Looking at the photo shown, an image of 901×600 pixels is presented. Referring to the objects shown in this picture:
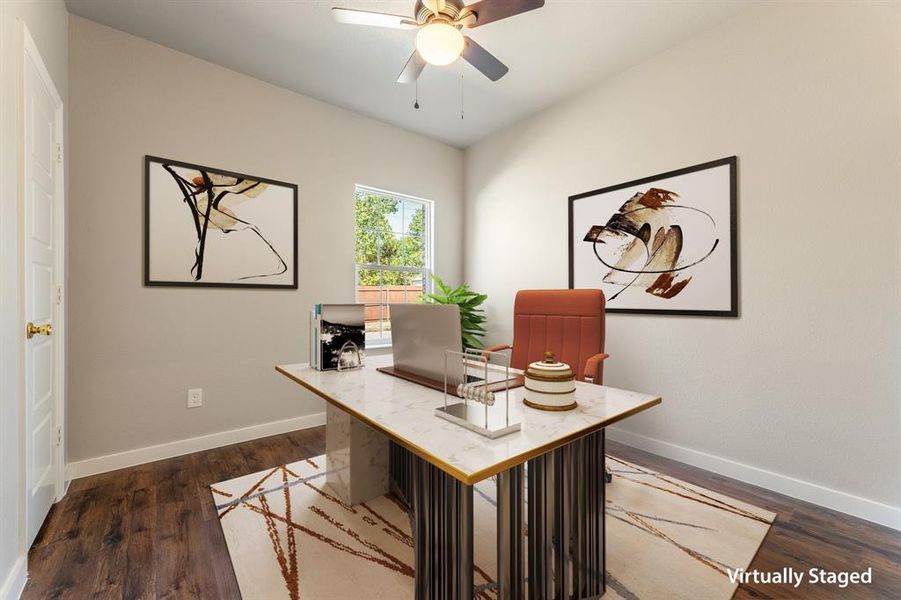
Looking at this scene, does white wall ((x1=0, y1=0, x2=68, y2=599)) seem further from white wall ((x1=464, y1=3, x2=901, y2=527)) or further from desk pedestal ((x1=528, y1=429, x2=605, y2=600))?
white wall ((x1=464, y1=3, x2=901, y2=527))

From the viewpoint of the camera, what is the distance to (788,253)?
85.6 inches

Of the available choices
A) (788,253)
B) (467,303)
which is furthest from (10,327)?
(788,253)

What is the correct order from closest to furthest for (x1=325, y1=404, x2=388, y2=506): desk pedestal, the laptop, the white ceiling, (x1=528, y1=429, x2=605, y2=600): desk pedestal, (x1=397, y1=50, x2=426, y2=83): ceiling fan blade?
(x1=528, y1=429, x2=605, y2=600): desk pedestal
the laptop
(x1=325, y1=404, x2=388, y2=506): desk pedestal
(x1=397, y1=50, x2=426, y2=83): ceiling fan blade
the white ceiling

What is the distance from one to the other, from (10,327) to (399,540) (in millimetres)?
1719

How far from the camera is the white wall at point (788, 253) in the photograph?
1.91m

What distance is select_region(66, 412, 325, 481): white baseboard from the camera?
2.37m

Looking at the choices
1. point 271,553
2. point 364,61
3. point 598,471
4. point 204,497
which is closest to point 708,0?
point 364,61

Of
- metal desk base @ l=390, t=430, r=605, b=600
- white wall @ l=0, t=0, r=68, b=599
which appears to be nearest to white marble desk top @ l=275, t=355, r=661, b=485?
metal desk base @ l=390, t=430, r=605, b=600

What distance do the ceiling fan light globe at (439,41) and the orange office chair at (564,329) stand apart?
1.47m

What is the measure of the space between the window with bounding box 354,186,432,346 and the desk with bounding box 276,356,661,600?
7.37 ft

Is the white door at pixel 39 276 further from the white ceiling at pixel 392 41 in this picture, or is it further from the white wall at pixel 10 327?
the white ceiling at pixel 392 41

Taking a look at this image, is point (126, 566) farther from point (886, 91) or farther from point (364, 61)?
point (886, 91)

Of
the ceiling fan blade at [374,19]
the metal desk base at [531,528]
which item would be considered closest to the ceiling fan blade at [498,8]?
the ceiling fan blade at [374,19]

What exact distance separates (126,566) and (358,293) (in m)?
2.43
